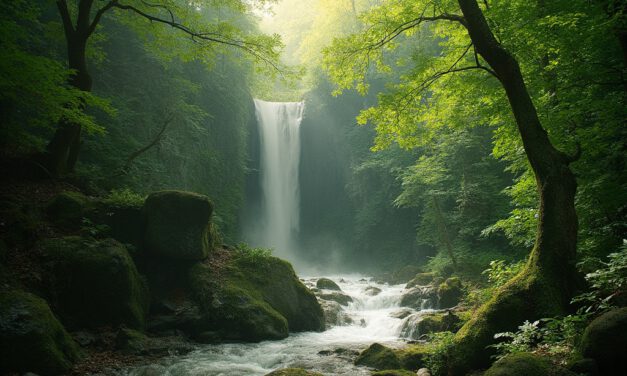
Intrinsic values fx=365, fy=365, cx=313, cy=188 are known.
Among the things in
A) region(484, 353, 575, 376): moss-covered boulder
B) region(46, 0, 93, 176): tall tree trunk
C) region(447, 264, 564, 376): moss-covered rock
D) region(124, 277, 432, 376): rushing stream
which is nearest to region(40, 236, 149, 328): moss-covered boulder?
region(124, 277, 432, 376): rushing stream

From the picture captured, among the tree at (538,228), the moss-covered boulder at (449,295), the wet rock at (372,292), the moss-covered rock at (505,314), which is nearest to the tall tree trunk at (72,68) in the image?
the tree at (538,228)

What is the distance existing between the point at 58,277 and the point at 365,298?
11262mm

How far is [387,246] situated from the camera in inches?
976

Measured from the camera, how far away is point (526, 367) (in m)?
3.63

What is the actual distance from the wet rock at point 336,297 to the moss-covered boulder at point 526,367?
413 inches

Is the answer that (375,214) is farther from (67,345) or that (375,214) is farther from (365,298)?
(67,345)

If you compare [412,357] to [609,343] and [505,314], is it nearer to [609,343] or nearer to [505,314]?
[505,314]

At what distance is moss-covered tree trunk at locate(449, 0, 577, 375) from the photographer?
15.8 feet

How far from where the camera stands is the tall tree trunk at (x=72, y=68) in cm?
946

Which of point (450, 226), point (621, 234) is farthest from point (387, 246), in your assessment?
point (621, 234)

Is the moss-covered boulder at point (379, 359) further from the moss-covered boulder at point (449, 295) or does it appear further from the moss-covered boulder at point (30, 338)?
the moss-covered boulder at point (449, 295)

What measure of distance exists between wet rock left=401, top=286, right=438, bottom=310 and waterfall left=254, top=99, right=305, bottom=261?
13873mm

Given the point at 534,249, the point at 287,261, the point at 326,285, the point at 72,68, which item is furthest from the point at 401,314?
the point at 72,68

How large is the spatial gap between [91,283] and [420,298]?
11.0m
